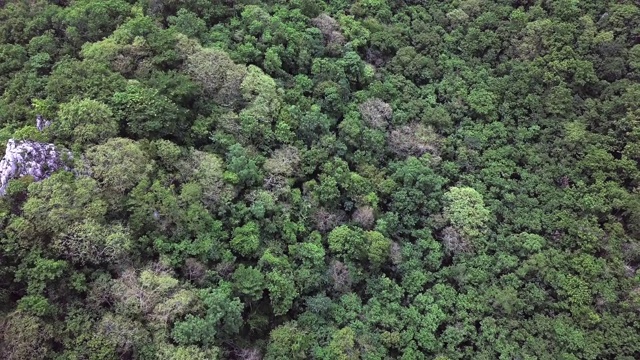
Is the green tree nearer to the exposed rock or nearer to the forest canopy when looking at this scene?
the forest canopy

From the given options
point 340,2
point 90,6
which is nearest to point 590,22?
point 340,2

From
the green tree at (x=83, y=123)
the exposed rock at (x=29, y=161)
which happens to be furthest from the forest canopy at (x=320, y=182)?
the exposed rock at (x=29, y=161)

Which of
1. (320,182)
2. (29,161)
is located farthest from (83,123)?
(320,182)

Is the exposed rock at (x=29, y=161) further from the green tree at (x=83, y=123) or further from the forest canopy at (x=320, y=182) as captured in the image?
the green tree at (x=83, y=123)

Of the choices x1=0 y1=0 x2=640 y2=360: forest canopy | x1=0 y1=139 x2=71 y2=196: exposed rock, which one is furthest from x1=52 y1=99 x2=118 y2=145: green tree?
x1=0 y1=139 x2=71 y2=196: exposed rock

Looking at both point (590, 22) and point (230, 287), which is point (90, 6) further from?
point (590, 22)
